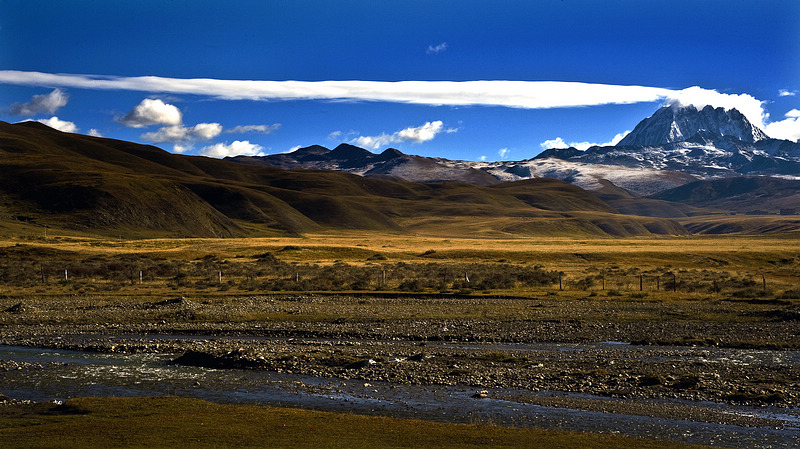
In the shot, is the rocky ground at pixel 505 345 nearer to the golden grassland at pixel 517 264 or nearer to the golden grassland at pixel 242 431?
the golden grassland at pixel 242 431

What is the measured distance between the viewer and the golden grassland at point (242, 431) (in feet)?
55.0

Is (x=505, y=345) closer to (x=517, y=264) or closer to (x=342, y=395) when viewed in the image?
(x=342, y=395)

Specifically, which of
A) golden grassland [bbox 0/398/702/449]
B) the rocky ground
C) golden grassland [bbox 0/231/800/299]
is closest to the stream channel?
the rocky ground

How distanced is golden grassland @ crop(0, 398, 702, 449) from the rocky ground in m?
4.78

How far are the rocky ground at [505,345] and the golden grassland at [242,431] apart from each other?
4783 millimetres

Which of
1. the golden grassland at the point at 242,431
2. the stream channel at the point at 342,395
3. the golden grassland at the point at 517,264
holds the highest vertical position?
the golden grassland at the point at 517,264

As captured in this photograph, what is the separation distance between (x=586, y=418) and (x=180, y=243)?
13010 cm

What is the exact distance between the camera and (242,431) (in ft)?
58.9

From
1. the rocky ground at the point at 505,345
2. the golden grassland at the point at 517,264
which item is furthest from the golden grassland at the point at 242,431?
the golden grassland at the point at 517,264

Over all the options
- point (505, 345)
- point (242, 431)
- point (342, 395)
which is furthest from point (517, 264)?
point (242, 431)

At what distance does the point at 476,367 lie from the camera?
27703 millimetres

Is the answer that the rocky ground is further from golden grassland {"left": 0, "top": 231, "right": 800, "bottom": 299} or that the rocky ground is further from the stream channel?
golden grassland {"left": 0, "top": 231, "right": 800, "bottom": 299}

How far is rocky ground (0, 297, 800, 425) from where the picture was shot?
79.4 feet

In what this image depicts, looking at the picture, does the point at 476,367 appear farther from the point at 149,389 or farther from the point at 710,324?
the point at 710,324
